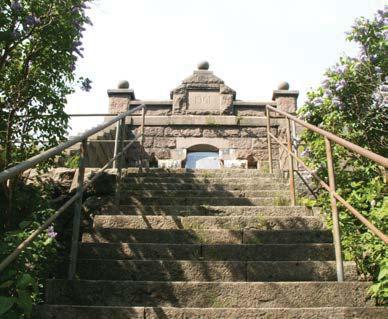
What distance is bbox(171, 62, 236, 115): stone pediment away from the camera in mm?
9164

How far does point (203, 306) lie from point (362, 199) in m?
1.60

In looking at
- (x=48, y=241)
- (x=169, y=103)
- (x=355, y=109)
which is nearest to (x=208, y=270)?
(x=48, y=241)

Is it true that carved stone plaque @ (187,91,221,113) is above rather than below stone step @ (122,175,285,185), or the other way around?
above

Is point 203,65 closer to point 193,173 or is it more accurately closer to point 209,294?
point 193,173

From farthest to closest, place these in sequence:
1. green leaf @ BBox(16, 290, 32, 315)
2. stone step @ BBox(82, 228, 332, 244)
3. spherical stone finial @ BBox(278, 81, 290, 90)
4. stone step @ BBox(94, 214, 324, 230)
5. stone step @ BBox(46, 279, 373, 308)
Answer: spherical stone finial @ BBox(278, 81, 290, 90), stone step @ BBox(94, 214, 324, 230), stone step @ BBox(82, 228, 332, 244), stone step @ BBox(46, 279, 373, 308), green leaf @ BBox(16, 290, 32, 315)

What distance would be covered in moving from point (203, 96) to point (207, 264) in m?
6.43

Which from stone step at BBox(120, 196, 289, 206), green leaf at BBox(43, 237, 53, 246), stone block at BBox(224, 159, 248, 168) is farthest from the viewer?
stone block at BBox(224, 159, 248, 168)

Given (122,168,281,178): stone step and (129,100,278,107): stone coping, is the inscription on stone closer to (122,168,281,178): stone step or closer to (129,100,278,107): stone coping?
(129,100,278,107): stone coping

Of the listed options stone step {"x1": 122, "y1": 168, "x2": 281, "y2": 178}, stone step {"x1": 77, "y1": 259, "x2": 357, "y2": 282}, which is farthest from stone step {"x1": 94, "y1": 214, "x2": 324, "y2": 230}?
stone step {"x1": 122, "y1": 168, "x2": 281, "y2": 178}

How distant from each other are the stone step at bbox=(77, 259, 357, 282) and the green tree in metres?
1.12

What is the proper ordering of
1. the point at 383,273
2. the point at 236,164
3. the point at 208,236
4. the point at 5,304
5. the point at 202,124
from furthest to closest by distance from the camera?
the point at 202,124
the point at 236,164
the point at 208,236
the point at 383,273
the point at 5,304

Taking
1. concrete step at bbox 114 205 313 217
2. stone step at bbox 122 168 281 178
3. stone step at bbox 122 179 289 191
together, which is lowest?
concrete step at bbox 114 205 313 217

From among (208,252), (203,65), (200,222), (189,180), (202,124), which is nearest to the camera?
(208,252)

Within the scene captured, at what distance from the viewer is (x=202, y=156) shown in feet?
29.8
